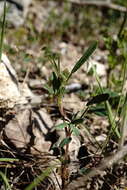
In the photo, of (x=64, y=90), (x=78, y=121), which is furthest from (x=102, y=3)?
(x=78, y=121)

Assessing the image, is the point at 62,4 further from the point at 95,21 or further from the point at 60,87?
the point at 60,87

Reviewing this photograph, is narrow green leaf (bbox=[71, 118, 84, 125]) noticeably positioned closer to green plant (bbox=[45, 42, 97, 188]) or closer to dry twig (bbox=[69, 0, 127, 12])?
green plant (bbox=[45, 42, 97, 188])

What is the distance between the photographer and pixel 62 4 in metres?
4.40

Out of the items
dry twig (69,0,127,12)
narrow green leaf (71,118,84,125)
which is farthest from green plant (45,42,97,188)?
dry twig (69,0,127,12)

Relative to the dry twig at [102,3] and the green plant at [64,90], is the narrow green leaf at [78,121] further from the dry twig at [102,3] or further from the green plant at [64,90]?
the dry twig at [102,3]

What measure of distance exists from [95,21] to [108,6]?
24 centimetres

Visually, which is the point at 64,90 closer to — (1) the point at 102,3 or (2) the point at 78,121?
(2) the point at 78,121

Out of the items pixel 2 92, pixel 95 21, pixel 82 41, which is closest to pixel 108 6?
pixel 95 21

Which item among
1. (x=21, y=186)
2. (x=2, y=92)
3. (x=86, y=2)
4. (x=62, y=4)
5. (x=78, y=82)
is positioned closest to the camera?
(x=21, y=186)

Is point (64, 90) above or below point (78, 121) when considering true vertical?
above

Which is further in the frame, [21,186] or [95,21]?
[95,21]

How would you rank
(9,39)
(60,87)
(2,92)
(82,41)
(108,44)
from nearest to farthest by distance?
(60,87) < (2,92) < (108,44) < (9,39) < (82,41)

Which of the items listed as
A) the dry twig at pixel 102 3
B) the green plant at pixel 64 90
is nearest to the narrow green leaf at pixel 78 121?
the green plant at pixel 64 90

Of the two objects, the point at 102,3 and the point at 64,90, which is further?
the point at 102,3
